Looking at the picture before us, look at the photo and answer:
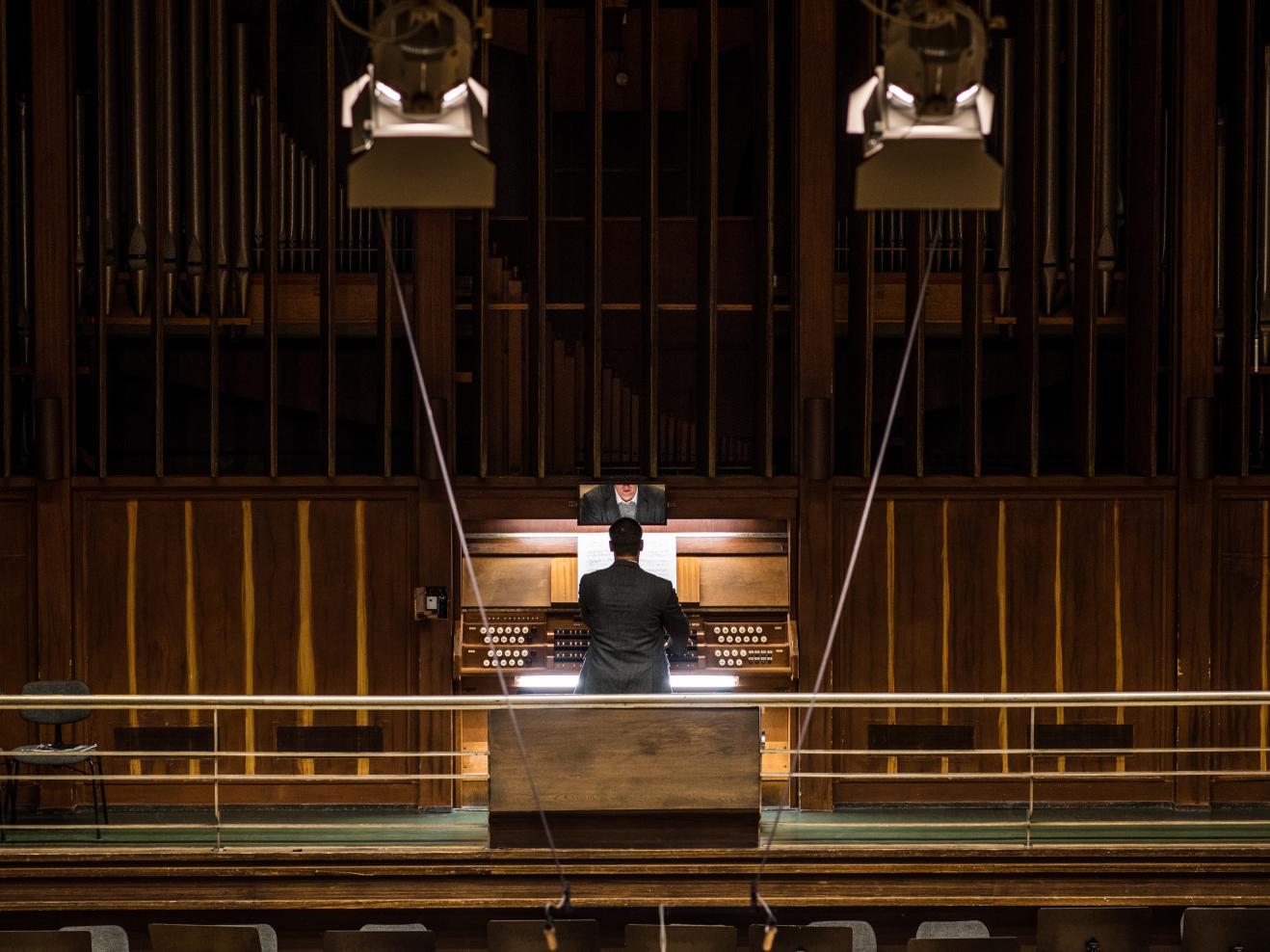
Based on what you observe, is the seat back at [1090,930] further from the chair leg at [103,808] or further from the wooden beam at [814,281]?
the chair leg at [103,808]

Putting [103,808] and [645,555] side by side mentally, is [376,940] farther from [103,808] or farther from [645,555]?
[645,555]

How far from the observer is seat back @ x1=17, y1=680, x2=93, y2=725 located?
6.39m

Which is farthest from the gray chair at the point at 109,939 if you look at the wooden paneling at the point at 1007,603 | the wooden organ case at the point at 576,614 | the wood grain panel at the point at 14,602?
the wooden paneling at the point at 1007,603

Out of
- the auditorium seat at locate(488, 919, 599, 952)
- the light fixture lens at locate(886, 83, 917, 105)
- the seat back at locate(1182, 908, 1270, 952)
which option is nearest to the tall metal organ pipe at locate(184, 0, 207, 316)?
the auditorium seat at locate(488, 919, 599, 952)

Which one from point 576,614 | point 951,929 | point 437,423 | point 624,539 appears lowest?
point 951,929

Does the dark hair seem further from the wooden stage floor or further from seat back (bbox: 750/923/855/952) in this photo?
seat back (bbox: 750/923/855/952)

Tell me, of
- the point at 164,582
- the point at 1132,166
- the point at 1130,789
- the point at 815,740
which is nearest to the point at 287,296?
the point at 164,582

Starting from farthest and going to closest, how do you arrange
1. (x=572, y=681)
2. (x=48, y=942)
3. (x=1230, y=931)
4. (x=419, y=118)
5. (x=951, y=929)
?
1. (x=572, y=681)
2. (x=951, y=929)
3. (x=1230, y=931)
4. (x=48, y=942)
5. (x=419, y=118)

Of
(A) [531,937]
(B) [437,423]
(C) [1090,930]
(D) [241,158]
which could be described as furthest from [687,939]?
(D) [241,158]

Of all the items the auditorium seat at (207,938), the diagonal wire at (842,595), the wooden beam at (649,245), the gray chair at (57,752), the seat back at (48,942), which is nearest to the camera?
the diagonal wire at (842,595)

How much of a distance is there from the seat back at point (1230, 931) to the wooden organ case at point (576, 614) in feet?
7.83

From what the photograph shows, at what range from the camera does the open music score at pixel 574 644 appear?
6.91 meters

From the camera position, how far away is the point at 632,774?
5.53 metres

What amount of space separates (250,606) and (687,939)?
353 centimetres
